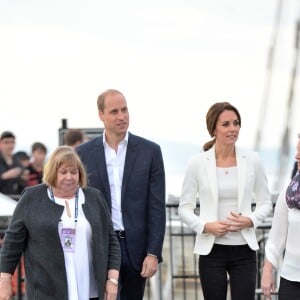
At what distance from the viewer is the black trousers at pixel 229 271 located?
6.50 m

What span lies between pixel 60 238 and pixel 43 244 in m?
0.10

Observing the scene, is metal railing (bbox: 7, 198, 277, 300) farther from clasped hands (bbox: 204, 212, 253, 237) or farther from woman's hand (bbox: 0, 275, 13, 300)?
woman's hand (bbox: 0, 275, 13, 300)

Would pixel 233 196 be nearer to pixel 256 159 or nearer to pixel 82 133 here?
pixel 256 159

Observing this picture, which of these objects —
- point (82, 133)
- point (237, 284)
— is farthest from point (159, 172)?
point (82, 133)

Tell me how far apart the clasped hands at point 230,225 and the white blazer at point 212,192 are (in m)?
0.06

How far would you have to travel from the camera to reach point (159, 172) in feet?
21.6

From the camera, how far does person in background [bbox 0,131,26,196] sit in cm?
1209

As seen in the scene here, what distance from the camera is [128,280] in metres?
6.56

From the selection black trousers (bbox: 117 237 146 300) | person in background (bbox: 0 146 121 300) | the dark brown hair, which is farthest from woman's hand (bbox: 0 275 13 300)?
the dark brown hair

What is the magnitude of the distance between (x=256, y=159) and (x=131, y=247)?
99 centimetres

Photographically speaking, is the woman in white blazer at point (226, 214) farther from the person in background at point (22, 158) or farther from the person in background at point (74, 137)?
the person in background at point (22, 158)

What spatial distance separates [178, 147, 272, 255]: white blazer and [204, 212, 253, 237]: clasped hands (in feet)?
0.20

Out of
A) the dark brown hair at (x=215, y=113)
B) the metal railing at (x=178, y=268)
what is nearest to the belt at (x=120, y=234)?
the dark brown hair at (x=215, y=113)

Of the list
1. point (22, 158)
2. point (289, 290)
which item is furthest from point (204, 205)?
point (22, 158)
